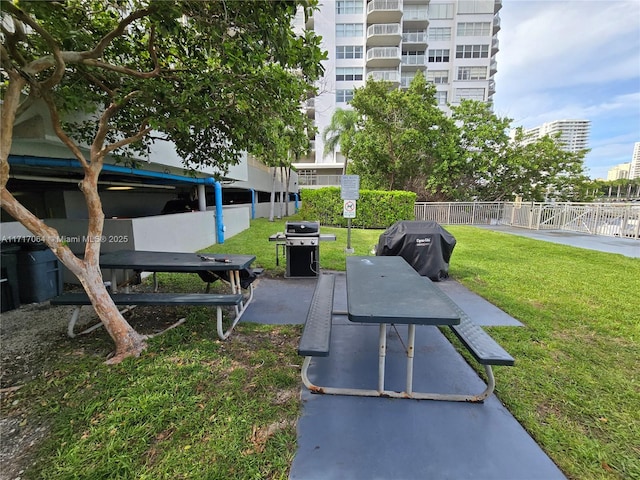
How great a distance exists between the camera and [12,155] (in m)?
4.11

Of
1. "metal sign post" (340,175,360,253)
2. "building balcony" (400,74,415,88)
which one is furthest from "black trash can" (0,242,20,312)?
"building balcony" (400,74,415,88)

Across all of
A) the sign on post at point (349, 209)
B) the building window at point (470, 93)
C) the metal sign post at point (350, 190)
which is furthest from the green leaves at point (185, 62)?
the building window at point (470, 93)

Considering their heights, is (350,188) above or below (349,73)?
below

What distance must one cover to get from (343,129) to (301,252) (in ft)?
62.2

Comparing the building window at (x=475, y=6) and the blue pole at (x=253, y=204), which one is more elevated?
the building window at (x=475, y=6)

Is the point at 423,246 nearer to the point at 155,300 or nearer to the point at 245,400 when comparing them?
the point at 245,400

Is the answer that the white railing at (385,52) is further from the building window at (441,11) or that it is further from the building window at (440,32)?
the building window at (441,11)

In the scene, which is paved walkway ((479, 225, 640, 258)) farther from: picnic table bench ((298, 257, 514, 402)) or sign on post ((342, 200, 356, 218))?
picnic table bench ((298, 257, 514, 402))

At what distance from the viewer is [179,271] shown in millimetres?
3775

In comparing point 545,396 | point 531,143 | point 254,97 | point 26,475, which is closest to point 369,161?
point 531,143

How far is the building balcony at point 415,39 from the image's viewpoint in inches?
1265

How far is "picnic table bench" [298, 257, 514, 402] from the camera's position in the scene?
6.75 ft

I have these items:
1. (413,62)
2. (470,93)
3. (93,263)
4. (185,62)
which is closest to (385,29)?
(413,62)

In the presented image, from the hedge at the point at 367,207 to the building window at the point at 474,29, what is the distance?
96.3 feet
